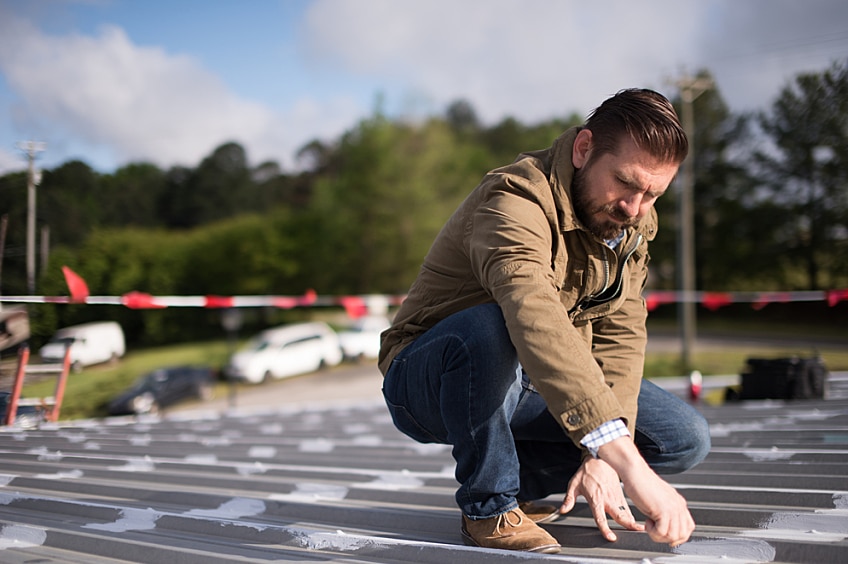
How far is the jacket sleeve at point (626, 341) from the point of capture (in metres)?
2.01

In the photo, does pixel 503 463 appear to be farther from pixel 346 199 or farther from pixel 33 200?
pixel 346 199

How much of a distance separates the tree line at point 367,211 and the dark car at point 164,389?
28.6 inches

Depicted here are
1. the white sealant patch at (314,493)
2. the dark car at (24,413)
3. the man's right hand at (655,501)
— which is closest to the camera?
the man's right hand at (655,501)

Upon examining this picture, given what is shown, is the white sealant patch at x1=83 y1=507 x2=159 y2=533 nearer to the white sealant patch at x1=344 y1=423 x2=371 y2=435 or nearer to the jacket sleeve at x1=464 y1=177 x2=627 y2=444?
the jacket sleeve at x1=464 y1=177 x2=627 y2=444

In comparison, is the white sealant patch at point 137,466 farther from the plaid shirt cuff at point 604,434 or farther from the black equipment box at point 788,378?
the black equipment box at point 788,378

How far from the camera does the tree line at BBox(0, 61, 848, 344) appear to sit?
4.50 metres

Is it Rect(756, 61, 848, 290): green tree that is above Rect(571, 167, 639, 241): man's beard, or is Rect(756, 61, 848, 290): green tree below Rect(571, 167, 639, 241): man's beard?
above

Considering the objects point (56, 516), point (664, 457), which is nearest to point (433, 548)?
point (664, 457)

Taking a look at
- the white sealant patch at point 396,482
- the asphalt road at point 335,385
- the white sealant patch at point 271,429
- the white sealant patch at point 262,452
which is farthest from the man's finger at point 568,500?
the asphalt road at point 335,385

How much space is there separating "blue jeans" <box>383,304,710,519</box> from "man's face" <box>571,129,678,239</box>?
0.38m

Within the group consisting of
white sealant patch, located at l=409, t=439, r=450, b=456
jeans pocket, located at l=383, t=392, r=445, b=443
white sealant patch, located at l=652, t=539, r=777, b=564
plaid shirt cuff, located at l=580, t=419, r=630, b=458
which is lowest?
white sealant patch, located at l=409, t=439, r=450, b=456

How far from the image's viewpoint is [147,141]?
494cm

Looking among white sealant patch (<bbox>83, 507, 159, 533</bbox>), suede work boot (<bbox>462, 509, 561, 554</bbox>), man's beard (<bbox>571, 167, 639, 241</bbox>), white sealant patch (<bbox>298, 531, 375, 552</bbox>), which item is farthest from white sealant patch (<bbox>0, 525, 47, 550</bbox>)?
man's beard (<bbox>571, 167, 639, 241</bbox>)

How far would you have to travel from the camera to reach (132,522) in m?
2.03
